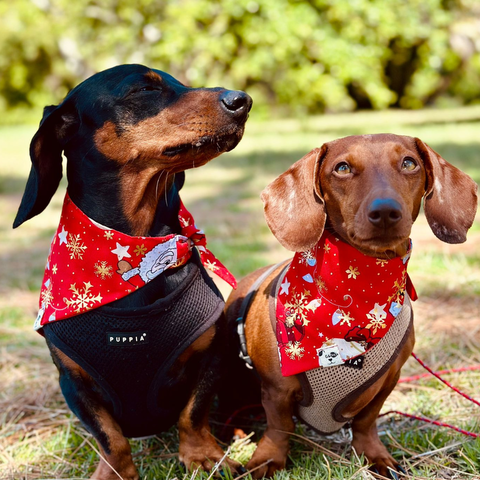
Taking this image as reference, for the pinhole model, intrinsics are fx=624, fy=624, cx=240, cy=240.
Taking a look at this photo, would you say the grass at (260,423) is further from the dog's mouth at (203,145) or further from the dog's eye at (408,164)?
the dog's mouth at (203,145)

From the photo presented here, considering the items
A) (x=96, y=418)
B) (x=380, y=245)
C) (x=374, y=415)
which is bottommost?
(x=374, y=415)

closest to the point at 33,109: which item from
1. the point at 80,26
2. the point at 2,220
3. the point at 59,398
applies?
the point at 80,26

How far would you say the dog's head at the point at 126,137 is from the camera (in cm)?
248

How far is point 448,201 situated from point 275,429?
112 cm

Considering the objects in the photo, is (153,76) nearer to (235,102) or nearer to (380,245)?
(235,102)

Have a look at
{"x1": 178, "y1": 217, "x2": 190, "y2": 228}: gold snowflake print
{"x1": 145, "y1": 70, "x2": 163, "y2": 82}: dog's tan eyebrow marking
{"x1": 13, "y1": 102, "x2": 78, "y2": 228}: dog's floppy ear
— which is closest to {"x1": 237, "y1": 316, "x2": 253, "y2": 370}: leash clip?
{"x1": 178, "y1": 217, "x2": 190, "y2": 228}: gold snowflake print

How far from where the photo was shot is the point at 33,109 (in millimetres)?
30984

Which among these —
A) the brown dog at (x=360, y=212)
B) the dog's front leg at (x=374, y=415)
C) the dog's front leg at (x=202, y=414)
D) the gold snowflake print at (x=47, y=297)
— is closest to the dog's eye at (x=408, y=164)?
the brown dog at (x=360, y=212)

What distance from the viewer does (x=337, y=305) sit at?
2.28m

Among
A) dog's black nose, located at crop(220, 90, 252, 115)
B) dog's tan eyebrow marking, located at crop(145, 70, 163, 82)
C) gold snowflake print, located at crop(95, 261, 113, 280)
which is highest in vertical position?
dog's tan eyebrow marking, located at crop(145, 70, 163, 82)

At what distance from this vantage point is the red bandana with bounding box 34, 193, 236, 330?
240cm

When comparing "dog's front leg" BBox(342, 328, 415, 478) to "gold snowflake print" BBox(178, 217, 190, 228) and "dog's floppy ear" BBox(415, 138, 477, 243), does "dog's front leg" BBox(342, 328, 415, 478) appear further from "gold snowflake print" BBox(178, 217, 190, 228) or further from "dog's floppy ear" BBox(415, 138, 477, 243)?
"gold snowflake print" BBox(178, 217, 190, 228)

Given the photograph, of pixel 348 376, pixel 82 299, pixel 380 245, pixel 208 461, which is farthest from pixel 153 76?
pixel 208 461

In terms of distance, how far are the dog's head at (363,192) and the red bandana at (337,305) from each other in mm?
66
